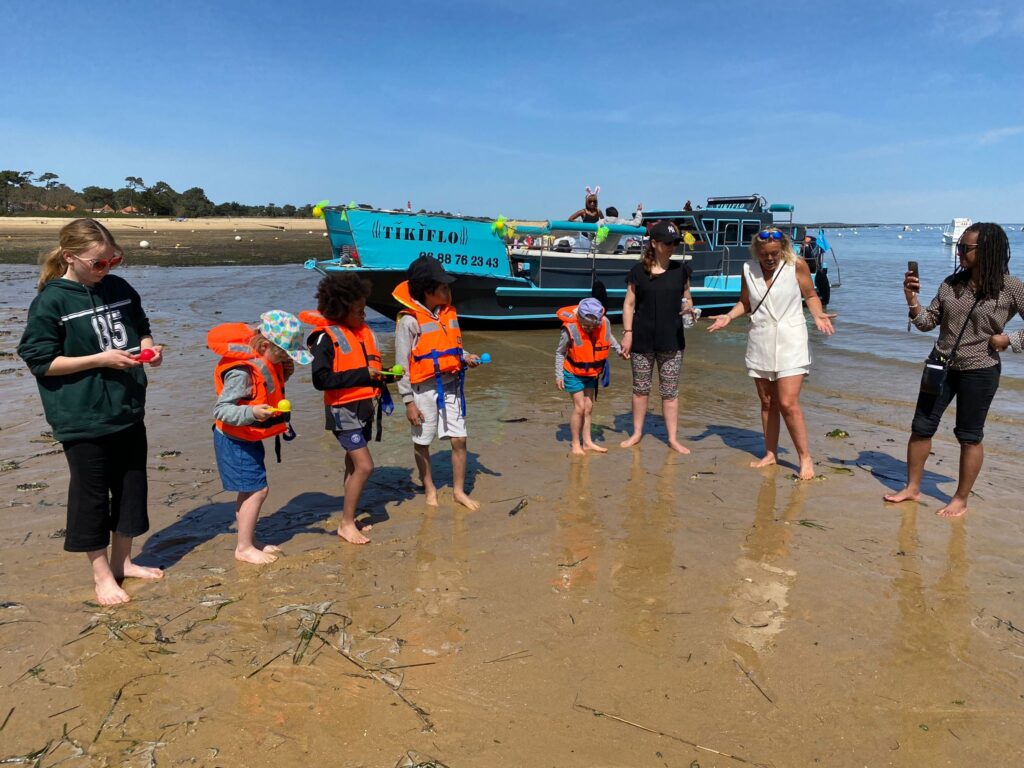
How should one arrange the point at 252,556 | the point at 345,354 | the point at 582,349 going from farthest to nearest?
the point at 582,349, the point at 345,354, the point at 252,556

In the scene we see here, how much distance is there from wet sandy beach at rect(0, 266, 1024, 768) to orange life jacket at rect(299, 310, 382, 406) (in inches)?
37.1

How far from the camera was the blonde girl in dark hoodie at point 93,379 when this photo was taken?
11.1 ft

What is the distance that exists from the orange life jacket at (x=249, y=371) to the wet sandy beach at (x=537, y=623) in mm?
813

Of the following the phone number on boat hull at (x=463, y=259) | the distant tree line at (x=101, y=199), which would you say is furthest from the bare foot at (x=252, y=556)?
the distant tree line at (x=101, y=199)

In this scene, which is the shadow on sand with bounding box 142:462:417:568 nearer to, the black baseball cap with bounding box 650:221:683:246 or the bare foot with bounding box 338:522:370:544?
the bare foot with bounding box 338:522:370:544

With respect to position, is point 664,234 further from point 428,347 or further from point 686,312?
point 428,347

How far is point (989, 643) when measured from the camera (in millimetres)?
3406

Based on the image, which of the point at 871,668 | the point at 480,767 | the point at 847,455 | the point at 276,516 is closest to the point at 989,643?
the point at 871,668

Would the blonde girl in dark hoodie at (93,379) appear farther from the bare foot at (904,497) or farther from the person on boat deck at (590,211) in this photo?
the person on boat deck at (590,211)

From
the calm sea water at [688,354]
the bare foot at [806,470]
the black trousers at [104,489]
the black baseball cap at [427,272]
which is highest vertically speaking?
the black baseball cap at [427,272]

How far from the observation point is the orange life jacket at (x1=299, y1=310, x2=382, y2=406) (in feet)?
14.0

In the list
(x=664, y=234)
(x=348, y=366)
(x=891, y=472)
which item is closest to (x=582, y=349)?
(x=664, y=234)

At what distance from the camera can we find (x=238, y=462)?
3996 mm

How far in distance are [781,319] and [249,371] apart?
3.91 meters
